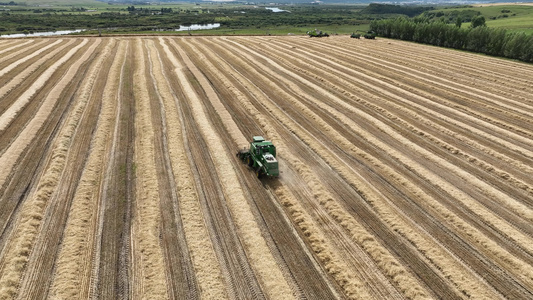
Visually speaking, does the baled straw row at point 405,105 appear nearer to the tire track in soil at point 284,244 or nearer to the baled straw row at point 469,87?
the baled straw row at point 469,87

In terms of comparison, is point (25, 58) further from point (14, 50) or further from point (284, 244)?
point (284, 244)

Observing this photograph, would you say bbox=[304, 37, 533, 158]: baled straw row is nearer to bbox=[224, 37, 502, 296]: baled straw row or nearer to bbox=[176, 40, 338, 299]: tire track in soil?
bbox=[224, 37, 502, 296]: baled straw row

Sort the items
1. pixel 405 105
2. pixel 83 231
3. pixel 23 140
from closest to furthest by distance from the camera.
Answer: pixel 83 231 → pixel 23 140 → pixel 405 105

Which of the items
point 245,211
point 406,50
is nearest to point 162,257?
point 245,211

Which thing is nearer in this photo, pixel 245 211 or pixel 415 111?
pixel 245 211

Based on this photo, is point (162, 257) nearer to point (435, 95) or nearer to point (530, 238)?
point (530, 238)

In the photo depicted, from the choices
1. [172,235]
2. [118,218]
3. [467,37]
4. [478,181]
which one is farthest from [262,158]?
[467,37]
